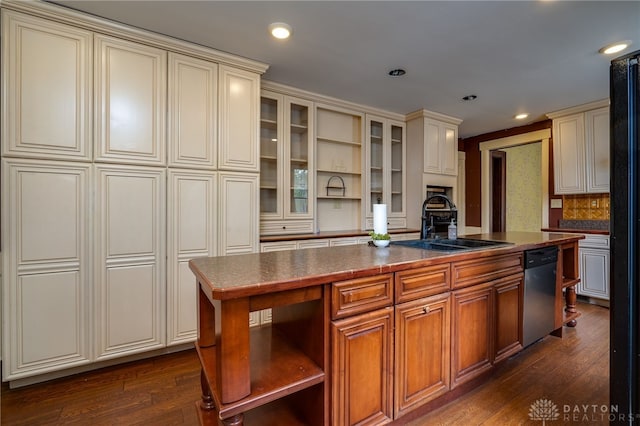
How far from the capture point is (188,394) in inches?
78.7

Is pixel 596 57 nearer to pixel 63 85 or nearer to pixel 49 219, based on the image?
pixel 63 85

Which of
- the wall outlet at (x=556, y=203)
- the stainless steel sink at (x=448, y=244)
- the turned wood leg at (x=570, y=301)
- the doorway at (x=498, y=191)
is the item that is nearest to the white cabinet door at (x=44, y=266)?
the stainless steel sink at (x=448, y=244)

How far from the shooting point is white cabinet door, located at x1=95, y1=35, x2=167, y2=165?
226 centimetres

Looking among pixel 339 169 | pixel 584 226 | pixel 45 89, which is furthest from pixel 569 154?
pixel 45 89

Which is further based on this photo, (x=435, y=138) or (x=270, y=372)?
(x=435, y=138)

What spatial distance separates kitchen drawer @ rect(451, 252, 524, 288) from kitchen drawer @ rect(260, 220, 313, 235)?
2.15m

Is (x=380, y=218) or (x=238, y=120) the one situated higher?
(x=238, y=120)

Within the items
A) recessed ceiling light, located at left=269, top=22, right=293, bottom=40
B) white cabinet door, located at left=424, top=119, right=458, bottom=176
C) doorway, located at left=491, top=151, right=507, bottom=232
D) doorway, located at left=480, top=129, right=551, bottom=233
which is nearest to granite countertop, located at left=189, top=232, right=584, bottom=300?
recessed ceiling light, located at left=269, top=22, right=293, bottom=40

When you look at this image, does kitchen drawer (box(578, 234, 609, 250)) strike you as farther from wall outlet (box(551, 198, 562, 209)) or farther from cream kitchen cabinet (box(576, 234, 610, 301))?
wall outlet (box(551, 198, 562, 209))

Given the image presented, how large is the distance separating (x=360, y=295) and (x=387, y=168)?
3257mm

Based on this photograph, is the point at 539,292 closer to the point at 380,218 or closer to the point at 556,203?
the point at 380,218

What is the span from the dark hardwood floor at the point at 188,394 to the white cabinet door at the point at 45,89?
1603 mm

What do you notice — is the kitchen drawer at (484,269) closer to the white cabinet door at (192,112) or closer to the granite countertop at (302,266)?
the granite countertop at (302,266)

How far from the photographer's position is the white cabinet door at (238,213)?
274 centimetres
